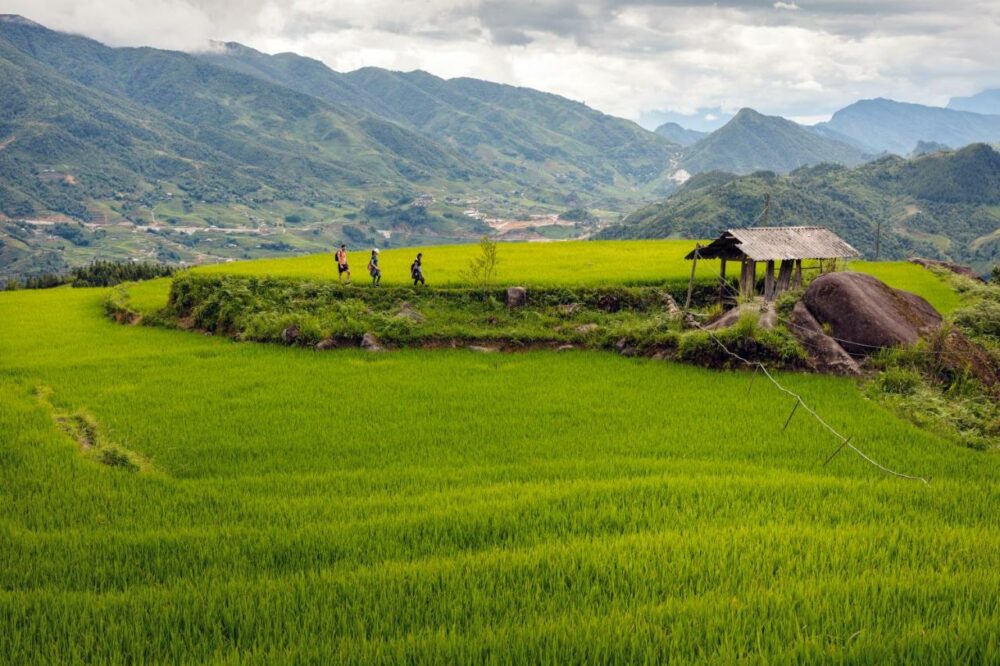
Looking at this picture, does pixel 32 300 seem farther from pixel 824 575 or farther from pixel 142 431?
pixel 824 575

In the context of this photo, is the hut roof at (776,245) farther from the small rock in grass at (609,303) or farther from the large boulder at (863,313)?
the large boulder at (863,313)

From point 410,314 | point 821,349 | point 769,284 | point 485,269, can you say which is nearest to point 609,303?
point 485,269

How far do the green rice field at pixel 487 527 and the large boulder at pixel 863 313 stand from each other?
2.90 meters

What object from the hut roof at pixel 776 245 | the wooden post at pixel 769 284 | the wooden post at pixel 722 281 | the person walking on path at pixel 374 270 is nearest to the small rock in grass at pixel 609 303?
the hut roof at pixel 776 245

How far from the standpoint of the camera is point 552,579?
702 cm

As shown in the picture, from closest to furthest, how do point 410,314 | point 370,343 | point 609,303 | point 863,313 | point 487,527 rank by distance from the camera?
point 487,527, point 863,313, point 370,343, point 410,314, point 609,303

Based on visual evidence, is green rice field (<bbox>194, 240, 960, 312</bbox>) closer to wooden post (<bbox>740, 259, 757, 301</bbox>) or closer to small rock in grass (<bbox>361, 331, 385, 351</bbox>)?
wooden post (<bbox>740, 259, 757, 301</bbox>)

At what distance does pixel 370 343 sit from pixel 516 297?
668cm

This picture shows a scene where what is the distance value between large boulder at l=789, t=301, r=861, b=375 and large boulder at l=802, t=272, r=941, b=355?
62cm

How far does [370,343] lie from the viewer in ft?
75.8

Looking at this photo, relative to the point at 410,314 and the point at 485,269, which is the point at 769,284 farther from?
the point at 410,314

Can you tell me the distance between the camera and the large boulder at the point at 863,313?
64.4 feet

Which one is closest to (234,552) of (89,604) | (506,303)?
(89,604)

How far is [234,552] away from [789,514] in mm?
7234
